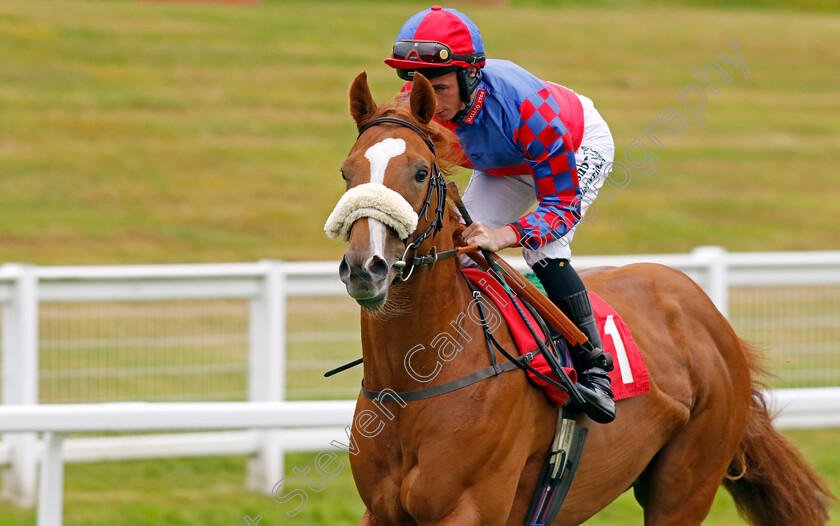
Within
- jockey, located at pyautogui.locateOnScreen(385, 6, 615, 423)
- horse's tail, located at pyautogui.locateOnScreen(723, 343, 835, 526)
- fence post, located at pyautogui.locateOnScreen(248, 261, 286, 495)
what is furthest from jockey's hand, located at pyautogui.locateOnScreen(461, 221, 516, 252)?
fence post, located at pyautogui.locateOnScreen(248, 261, 286, 495)

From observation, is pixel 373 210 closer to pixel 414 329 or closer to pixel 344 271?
pixel 344 271

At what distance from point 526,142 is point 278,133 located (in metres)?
11.3

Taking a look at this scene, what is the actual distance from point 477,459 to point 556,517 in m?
0.72

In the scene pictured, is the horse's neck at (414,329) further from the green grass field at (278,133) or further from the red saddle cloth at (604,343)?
the green grass field at (278,133)

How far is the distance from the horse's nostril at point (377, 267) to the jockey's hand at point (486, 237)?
1.91 feet

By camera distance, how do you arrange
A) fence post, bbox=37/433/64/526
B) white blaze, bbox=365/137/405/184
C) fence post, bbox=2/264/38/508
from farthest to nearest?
fence post, bbox=2/264/38/508, fence post, bbox=37/433/64/526, white blaze, bbox=365/137/405/184

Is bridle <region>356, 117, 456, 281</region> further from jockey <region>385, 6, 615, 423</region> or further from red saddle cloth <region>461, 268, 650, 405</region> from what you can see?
red saddle cloth <region>461, 268, 650, 405</region>

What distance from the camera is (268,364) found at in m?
6.27

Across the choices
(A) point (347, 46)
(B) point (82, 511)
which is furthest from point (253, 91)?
(B) point (82, 511)

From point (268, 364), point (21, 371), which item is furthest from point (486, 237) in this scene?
point (21, 371)

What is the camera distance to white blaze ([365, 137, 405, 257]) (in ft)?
9.16

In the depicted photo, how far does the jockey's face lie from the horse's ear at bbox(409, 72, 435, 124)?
0.15m

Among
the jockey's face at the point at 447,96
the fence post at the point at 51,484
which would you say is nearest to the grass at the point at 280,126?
the fence post at the point at 51,484

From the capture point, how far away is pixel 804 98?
1783 cm
